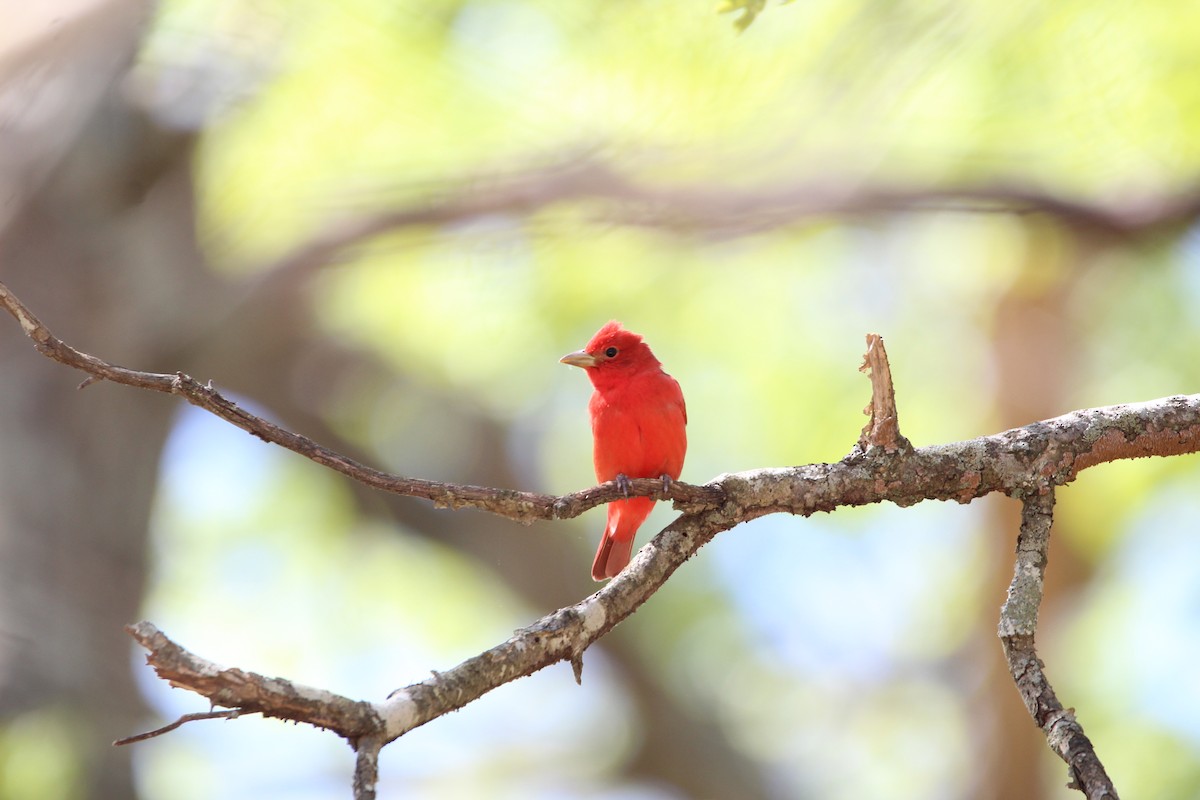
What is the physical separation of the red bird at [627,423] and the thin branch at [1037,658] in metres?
1.60

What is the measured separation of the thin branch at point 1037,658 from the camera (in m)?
2.12

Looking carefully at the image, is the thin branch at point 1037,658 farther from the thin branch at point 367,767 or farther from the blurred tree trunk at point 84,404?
the blurred tree trunk at point 84,404

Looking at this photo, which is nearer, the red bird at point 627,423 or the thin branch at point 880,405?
the thin branch at point 880,405

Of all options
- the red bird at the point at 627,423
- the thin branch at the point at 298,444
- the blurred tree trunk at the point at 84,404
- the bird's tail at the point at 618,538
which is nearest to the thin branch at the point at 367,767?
the thin branch at the point at 298,444

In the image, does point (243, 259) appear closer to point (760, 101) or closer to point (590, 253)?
point (590, 253)

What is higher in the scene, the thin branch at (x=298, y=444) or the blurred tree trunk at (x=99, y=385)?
the blurred tree trunk at (x=99, y=385)

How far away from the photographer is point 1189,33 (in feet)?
17.2

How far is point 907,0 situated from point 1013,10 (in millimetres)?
447

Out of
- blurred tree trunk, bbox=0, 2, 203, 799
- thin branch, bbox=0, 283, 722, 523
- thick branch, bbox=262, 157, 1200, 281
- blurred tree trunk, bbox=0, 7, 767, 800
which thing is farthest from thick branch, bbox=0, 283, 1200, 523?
blurred tree trunk, bbox=0, 2, 203, 799

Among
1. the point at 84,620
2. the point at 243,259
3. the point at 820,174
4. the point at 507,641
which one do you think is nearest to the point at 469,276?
the point at 243,259

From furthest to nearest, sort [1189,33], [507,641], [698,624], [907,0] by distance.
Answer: [698,624]
[1189,33]
[907,0]
[507,641]

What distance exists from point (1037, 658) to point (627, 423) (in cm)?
224

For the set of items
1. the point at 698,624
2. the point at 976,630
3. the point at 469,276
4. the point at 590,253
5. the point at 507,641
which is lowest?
the point at 507,641

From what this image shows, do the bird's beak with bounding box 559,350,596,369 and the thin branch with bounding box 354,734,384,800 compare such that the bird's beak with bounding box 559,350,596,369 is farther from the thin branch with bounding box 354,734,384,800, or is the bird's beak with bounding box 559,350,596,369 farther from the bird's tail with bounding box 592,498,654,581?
the thin branch with bounding box 354,734,384,800
